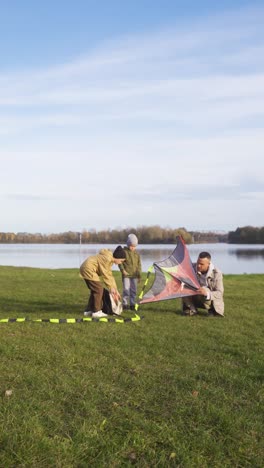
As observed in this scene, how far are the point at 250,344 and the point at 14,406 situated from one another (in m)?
4.27

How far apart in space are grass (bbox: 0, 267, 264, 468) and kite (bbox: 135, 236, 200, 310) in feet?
4.28

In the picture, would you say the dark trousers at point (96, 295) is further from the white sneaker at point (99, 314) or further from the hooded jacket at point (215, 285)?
the hooded jacket at point (215, 285)

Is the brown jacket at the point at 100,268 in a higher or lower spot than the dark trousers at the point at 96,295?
higher

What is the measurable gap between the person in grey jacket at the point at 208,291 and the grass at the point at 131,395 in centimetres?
112

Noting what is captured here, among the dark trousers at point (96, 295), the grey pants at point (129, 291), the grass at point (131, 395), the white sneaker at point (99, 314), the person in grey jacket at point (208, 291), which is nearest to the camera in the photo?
the grass at point (131, 395)

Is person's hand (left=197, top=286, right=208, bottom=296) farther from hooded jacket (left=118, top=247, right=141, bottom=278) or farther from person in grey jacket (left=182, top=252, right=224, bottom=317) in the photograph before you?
hooded jacket (left=118, top=247, right=141, bottom=278)

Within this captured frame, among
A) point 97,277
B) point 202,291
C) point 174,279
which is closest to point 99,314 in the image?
point 97,277

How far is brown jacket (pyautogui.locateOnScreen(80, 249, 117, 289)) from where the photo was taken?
409 inches

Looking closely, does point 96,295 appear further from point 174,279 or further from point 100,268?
point 174,279

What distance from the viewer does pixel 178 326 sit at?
9.27 metres

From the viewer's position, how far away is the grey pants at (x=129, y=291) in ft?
38.8

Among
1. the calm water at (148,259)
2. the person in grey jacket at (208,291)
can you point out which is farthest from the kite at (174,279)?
the calm water at (148,259)

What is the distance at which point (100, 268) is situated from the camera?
34.4 ft

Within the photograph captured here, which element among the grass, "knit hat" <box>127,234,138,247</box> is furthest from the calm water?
the grass
